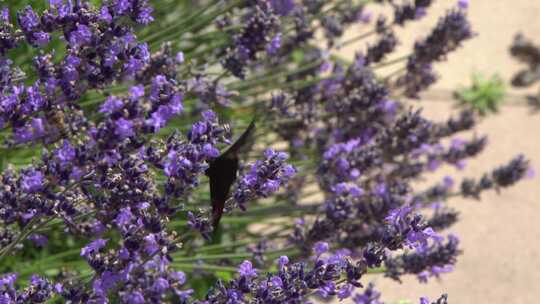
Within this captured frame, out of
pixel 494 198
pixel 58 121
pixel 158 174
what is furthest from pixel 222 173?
pixel 494 198

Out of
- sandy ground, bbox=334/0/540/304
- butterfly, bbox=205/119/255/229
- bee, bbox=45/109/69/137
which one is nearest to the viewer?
butterfly, bbox=205/119/255/229

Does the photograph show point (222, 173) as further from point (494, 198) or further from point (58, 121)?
point (494, 198)

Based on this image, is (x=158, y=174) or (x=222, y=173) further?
(x=158, y=174)

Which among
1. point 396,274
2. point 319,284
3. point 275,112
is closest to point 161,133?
point 275,112

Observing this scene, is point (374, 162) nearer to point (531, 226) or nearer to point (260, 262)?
point (260, 262)

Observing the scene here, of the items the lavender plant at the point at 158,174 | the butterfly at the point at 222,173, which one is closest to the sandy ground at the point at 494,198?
the lavender plant at the point at 158,174

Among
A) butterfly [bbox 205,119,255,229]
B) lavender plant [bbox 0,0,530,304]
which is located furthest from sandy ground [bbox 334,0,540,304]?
butterfly [bbox 205,119,255,229]

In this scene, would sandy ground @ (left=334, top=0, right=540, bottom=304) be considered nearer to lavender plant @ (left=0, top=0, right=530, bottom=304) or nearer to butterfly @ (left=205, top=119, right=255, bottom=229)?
lavender plant @ (left=0, top=0, right=530, bottom=304)

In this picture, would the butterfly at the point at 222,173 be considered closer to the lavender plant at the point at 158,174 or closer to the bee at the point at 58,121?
the lavender plant at the point at 158,174
